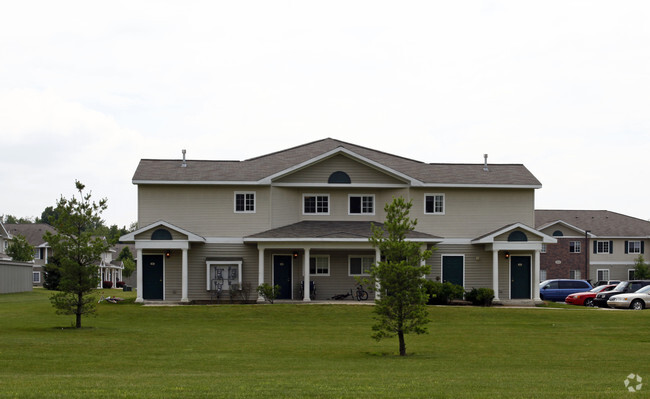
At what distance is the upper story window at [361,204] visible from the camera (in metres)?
41.1

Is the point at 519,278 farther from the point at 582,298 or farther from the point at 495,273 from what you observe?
the point at 582,298

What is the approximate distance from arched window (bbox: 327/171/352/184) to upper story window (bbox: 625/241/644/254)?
40421 millimetres

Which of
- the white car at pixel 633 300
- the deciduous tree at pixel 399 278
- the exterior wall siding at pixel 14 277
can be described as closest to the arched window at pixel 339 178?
the white car at pixel 633 300

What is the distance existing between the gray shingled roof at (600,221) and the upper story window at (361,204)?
109ft

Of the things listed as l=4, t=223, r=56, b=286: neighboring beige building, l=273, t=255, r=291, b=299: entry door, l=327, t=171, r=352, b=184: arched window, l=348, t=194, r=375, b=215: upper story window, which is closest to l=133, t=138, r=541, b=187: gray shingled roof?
l=327, t=171, r=352, b=184: arched window

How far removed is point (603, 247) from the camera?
2771 inches

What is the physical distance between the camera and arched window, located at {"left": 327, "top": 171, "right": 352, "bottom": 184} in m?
40.2

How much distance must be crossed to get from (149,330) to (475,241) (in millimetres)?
19123

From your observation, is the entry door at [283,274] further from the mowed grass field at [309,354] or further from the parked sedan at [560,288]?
the parked sedan at [560,288]

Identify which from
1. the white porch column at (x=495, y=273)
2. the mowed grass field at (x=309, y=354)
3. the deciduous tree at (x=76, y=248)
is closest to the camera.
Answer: the mowed grass field at (x=309, y=354)

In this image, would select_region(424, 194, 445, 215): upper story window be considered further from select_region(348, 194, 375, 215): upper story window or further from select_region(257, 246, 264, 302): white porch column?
select_region(257, 246, 264, 302): white porch column

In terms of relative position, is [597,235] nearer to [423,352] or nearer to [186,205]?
[186,205]

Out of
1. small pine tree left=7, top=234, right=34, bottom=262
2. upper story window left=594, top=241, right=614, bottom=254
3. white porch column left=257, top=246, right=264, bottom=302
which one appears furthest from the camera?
small pine tree left=7, top=234, right=34, bottom=262

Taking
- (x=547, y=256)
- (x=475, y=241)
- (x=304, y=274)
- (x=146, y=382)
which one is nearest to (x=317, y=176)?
Result: (x=304, y=274)
